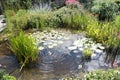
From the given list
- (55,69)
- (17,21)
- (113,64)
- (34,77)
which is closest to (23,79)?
(34,77)

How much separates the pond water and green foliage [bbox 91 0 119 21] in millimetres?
1862

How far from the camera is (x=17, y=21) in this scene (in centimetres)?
700

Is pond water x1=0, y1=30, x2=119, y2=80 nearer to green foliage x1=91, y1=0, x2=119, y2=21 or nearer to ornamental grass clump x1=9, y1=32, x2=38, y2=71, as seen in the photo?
ornamental grass clump x1=9, y1=32, x2=38, y2=71

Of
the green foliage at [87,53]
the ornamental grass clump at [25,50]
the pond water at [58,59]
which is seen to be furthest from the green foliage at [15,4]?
the green foliage at [87,53]

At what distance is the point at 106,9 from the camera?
26.2 ft

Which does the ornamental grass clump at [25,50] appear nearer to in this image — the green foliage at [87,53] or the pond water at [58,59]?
the pond water at [58,59]

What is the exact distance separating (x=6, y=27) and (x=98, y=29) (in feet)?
9.03

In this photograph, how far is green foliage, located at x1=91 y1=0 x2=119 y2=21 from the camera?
7.94 meters

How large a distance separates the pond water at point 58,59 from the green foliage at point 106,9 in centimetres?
186

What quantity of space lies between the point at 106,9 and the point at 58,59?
3441 millimetres

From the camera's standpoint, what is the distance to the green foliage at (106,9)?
7941mm

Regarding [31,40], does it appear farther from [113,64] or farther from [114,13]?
[114,13]

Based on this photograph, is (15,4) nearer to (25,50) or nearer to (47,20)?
(47,20)

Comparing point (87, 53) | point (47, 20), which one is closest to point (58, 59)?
point (87, 53)
